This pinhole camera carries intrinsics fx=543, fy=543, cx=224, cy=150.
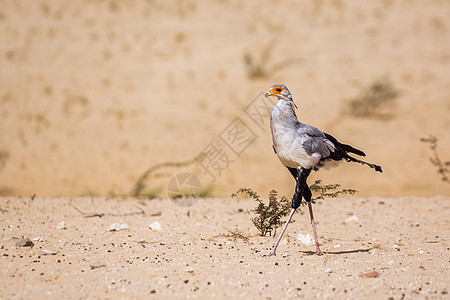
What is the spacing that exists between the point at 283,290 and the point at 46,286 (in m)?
1.89

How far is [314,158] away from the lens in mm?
5219

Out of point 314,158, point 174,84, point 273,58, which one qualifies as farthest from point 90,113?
point 314,158

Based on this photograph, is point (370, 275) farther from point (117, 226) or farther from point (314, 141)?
point (117, 226)

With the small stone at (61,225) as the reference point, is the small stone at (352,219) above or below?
above

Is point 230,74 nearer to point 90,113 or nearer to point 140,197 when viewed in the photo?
point 90,113

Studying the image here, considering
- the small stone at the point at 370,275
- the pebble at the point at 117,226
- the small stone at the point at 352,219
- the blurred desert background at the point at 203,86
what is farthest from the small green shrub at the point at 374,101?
the small stone at the point at 370,275

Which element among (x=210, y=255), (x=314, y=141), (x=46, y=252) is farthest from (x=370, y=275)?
(x=46, y=252)

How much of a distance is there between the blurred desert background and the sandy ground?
2762 millimetres

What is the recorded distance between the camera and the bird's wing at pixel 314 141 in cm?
519

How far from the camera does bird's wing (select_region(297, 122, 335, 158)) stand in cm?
519

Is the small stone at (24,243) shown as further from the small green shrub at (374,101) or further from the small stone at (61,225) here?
the small green shrub at (374,101)

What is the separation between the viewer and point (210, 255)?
541 centimetres

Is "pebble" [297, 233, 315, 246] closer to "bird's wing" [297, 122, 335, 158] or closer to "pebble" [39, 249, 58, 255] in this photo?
"bird's wing" [297, 122, 335, 158]

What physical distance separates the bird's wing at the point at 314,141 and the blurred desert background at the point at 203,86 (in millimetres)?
4847
